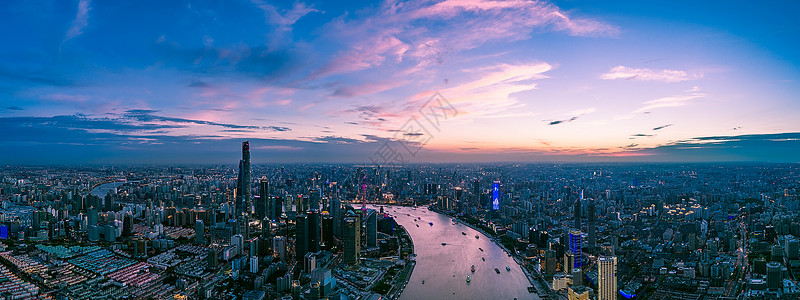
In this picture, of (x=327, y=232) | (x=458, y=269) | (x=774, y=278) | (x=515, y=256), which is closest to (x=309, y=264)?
(x=327, y=232)

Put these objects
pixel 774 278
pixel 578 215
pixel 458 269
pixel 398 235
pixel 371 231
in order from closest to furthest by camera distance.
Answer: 1. pixel 774 278
2. pixel 458 269
3. pixel 371 231
4. pixel 398 235
5. pixel 578 215

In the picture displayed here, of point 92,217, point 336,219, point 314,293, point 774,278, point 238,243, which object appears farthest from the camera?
point 92,217

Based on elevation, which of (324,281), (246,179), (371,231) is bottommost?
(324,281)

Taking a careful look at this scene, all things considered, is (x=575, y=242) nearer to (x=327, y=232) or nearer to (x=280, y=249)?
(x=327, y=232)

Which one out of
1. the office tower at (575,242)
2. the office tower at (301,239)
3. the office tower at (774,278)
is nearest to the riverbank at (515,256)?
the office tower at (575,242)

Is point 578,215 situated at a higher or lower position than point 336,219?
lower

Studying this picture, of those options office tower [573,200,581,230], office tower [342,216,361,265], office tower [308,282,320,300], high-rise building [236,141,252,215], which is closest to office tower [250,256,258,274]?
office tower [342,216,361,265]

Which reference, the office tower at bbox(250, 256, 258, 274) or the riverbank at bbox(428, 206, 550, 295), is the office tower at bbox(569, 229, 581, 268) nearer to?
the riverbank at bbox(428, 206, 550, 295)
